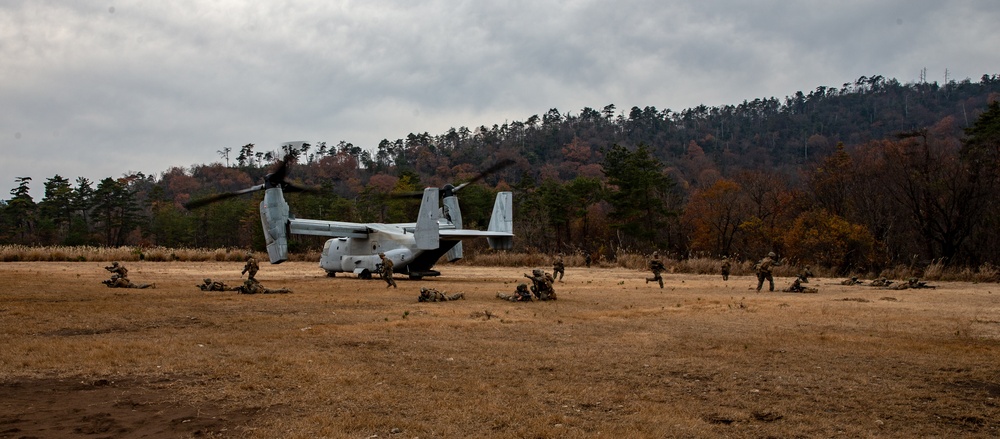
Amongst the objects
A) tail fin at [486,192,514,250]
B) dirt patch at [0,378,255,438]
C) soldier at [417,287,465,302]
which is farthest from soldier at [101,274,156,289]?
tail fin at [486,192,514,250]

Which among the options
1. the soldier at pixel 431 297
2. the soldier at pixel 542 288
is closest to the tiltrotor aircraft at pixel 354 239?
the soldier at pixel 431 297

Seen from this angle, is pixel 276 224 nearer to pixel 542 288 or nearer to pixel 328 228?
pixel 328 228

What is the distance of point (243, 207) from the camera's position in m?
74.5

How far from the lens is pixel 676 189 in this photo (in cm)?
8150

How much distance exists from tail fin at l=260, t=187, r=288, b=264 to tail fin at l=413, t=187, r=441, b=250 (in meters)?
6.14

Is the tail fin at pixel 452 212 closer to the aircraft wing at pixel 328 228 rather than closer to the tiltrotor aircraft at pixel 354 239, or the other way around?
the tiltrotor aircraft at pixel 354 239

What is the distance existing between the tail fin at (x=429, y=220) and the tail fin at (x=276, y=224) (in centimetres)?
614

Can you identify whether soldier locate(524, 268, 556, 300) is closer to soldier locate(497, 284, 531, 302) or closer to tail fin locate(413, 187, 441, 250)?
soldier locate(497, 284, 531, 302)

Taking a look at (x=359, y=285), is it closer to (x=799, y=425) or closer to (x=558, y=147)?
(x=799, y=425)

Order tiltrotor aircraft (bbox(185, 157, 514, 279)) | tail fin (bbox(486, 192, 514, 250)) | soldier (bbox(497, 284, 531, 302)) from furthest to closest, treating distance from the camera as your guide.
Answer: tail fin (bbox(486, 192, 514, 250)) < tiltrotor aircraft (bbox(185, 157, 514, 279)) < soldier (bbox(497, 284, 531, 302))

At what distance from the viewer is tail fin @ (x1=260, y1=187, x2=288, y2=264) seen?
2870 cm

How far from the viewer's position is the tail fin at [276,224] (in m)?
28.7

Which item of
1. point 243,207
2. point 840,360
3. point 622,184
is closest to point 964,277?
point 840,360

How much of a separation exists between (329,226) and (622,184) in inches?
1170
